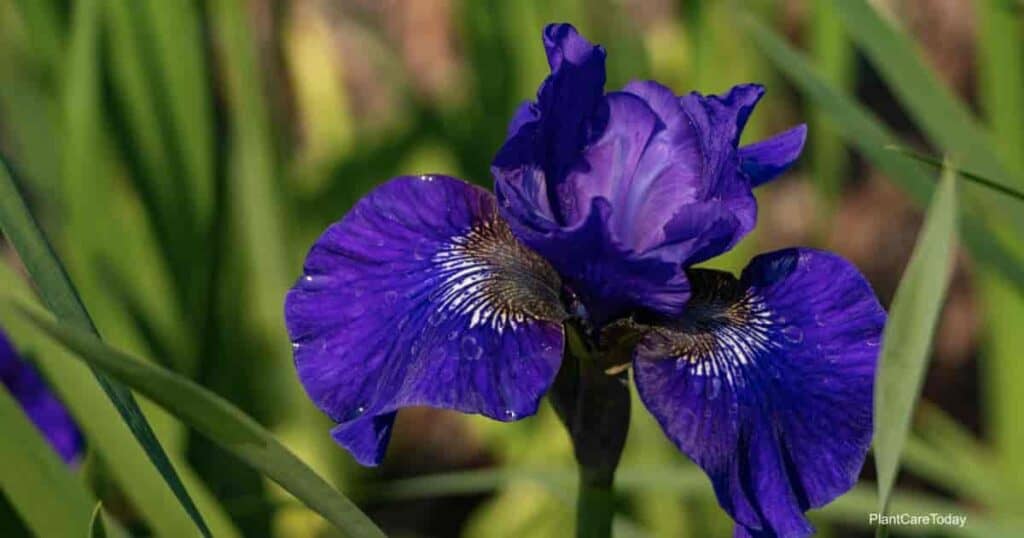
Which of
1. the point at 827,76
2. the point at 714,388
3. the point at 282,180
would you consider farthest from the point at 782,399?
the point at 282,180

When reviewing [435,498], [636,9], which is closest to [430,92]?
[636,9]

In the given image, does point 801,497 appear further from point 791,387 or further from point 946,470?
point 946,470

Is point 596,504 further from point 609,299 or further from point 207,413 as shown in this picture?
point 207,413

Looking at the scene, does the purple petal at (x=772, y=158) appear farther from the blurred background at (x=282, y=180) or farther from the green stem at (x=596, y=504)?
the blurred background at (x=282, y=180)

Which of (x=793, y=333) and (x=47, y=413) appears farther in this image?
(x=47, y=413)

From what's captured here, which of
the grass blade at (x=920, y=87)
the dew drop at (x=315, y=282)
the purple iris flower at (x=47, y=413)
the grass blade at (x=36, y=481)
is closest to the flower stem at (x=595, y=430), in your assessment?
the dew drop at (x=315, y=282)

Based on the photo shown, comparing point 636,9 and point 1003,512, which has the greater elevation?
point 636,9
